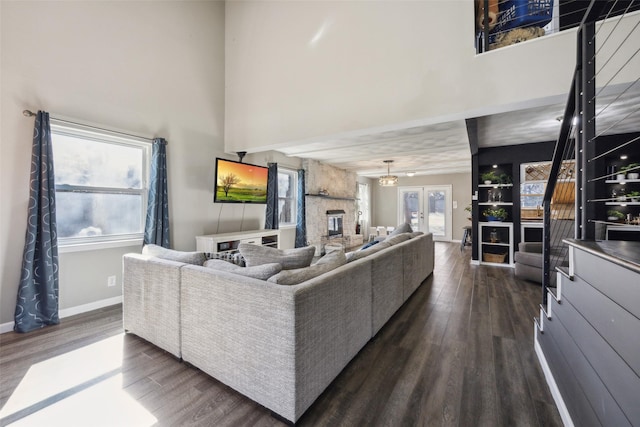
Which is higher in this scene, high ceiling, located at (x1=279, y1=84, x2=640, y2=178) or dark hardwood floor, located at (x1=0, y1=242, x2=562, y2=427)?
high ceiling, located at (x1=279, y1=84, x2=640, y2=178)

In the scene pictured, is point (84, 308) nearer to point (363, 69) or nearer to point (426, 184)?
point (363, 69)

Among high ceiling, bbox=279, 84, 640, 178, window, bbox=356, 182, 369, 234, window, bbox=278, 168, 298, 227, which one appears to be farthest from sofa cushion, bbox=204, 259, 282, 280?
window, bbox=356, 182, 369, 234

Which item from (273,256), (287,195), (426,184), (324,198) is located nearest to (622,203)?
(426,184)

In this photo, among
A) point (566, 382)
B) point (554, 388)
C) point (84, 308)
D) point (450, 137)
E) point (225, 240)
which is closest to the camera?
point (566, 382)

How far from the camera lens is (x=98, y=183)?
324 centimetres

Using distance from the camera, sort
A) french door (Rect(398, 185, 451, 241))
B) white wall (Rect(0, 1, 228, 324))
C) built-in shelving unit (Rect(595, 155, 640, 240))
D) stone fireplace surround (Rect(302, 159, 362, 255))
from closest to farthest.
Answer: white wall (Rect(0, 1, 228, 324))
built-in shelving unit (Rect(595, 155, 640, 240))
stone fireplace surround (Rect(302, 159, 362, 255))
french door (Rect(398, 185, 451, 241))

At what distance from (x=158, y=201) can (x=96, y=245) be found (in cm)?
82

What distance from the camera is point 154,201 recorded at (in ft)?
11.7

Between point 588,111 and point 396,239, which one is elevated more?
point 588,111

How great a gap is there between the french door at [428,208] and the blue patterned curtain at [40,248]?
30.5ft

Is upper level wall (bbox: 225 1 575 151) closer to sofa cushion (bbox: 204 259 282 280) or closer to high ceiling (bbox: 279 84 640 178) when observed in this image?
high ceiling (bbox: 279 84 640 178)

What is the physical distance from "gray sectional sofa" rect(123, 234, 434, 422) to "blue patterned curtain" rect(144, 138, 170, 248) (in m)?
1.22

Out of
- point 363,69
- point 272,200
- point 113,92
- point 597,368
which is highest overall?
point 363,69

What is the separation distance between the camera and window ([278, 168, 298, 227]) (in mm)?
6109
